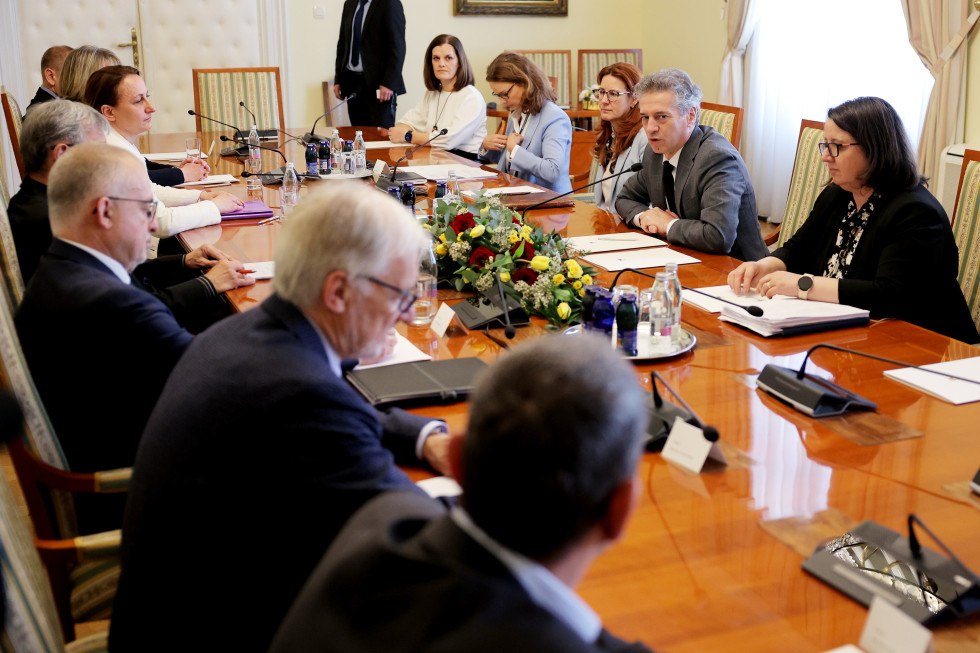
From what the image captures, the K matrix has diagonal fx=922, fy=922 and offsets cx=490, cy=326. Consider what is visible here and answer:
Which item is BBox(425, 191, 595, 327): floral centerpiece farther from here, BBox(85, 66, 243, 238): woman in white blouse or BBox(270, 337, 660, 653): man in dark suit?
BBox(270, 337, 660, 653): man in dark suit

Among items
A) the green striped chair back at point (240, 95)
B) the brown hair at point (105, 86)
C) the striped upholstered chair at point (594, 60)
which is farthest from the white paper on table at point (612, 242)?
the striped upholstered chair at point (594, 60)

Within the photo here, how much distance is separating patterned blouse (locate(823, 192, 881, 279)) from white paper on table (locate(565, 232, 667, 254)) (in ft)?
1.77

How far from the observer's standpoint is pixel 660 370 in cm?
189

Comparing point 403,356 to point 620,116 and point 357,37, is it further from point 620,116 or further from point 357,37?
point 357,37

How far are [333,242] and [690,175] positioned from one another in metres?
2.09

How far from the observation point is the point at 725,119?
3.75 meters

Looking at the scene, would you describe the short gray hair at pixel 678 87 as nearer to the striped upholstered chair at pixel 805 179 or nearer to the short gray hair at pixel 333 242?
the striped upholstered chair at pixel 805 179

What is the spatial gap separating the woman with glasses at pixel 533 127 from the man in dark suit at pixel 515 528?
135 inches

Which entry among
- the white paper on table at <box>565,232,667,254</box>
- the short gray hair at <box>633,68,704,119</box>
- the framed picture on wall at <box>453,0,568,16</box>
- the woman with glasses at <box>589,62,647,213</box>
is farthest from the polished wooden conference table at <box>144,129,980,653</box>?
the framed picture on wall at <box>453,0,568,16</box>

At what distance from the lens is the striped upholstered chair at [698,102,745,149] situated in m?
3.64

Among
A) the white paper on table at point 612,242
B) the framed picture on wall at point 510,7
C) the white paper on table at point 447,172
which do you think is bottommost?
the white paper on table at point 612,242

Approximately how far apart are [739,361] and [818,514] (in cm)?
66

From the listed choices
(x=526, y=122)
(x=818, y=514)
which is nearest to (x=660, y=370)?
(x=818, y=514)

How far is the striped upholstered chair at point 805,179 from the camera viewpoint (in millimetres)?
3318
